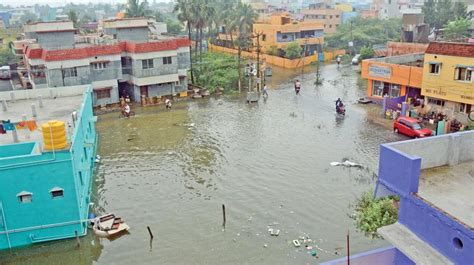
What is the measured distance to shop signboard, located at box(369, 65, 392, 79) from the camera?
3655 cm

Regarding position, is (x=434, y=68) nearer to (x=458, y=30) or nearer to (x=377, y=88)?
(x=377, y=88)

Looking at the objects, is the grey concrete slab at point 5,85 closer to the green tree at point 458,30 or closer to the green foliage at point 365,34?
the green foliage at point 365,34

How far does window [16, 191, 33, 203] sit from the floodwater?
6.50 feet

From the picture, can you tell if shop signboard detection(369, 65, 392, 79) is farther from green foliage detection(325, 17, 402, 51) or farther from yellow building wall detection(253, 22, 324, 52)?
green foliage detection(325, 17, 402, 51)

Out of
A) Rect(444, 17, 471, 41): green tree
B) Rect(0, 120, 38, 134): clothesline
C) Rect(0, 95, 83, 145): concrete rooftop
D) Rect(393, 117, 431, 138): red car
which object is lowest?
Rect(393, 117, 431, 138): red car

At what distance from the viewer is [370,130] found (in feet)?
102

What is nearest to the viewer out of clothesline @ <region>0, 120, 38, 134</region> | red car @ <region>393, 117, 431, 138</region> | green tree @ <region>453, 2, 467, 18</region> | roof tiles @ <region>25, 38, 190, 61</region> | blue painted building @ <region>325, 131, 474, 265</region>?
blue painted building @ <region>325, 131, 474, 265</region>

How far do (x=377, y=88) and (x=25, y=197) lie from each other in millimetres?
30371

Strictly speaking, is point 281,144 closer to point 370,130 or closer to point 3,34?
point 370,130

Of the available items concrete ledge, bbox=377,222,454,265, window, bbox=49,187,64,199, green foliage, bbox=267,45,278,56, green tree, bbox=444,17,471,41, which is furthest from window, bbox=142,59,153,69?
green tree, bbox=444,17,471,41

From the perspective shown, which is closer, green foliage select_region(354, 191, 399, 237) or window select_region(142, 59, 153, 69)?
green foliage select_region(354, 191, 399, 237)

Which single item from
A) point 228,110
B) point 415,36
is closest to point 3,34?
point 228,110

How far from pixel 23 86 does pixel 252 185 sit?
30.7 meters

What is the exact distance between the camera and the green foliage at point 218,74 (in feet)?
149
